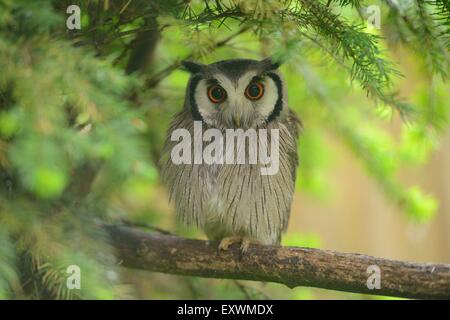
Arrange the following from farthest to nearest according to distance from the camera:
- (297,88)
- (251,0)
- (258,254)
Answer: (297,88)
(258,254)
(251,0)

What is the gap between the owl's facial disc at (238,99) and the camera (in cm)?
145

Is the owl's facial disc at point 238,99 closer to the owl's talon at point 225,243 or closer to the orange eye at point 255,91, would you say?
the orange eye at point 255,91

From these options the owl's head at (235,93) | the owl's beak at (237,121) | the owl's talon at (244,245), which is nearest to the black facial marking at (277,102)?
the owl's head at (235,93)

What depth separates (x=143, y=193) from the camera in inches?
95.1

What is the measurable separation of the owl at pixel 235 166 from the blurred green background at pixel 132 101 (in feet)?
0.30

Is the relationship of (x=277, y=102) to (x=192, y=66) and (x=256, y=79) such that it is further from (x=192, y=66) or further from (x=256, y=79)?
(x=192, y=66)

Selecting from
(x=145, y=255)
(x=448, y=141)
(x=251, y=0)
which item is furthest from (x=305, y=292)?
(x=448, y=141)

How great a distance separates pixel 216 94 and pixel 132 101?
0.23m

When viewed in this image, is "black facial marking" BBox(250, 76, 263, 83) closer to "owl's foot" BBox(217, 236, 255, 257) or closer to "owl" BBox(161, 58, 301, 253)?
"owl" BBox(161, 58, 301, 253)

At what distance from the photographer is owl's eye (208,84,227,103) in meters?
1.48

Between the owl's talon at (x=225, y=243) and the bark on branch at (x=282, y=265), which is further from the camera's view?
the owl's talon at (x=225, y=243)

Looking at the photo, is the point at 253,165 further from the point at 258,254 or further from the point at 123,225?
the point at 123,225

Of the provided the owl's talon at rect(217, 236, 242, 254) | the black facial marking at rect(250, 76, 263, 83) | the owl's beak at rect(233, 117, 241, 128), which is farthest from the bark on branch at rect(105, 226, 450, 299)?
the black facial marking at rect(250, 76, 263, 83)
